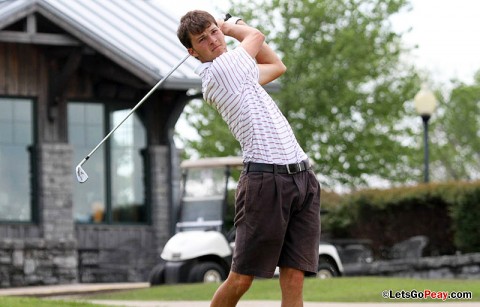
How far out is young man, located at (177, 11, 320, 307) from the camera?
695cm

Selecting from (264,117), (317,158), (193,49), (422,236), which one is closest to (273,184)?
(264,117)

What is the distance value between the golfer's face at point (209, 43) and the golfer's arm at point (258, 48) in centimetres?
14

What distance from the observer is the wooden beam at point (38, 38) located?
18.5 m

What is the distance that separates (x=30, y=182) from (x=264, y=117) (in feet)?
43.2

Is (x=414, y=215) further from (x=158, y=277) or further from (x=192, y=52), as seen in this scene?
(x=192, y=52)

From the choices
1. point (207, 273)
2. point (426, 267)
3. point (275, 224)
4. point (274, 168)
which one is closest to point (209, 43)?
point (274, 168)

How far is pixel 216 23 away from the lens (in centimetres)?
711

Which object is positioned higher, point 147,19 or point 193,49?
point 147,19

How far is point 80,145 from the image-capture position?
2020cm

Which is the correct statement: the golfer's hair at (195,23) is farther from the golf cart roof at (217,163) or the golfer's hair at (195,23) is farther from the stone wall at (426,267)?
the stone wall at (426,267)

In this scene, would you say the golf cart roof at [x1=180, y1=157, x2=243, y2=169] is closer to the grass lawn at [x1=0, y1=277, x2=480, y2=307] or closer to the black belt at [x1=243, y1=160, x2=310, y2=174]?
the grass lawn at [x1=0, y1=277, x2=480, y2=307]

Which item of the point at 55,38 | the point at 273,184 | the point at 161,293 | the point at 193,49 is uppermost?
the point at 55,38

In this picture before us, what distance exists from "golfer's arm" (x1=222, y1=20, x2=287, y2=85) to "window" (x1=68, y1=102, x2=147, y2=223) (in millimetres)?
12993

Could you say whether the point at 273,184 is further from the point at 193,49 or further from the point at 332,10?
the point at 332,10
